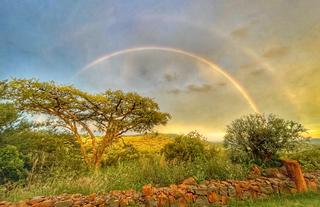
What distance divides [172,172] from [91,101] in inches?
494

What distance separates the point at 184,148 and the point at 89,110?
893 centimetres

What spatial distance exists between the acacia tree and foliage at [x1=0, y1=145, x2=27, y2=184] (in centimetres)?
640

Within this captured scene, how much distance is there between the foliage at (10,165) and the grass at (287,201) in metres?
9.44

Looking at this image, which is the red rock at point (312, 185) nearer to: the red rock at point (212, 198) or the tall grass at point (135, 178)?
the tall grass at point (135, 178)

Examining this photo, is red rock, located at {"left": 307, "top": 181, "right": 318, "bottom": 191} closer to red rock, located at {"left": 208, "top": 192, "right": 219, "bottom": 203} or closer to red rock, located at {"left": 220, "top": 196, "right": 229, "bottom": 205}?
red rock, located at {"left": 220, "top": 196, "right": 229, "bottom": 205}

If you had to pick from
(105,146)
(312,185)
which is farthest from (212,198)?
(105,146)

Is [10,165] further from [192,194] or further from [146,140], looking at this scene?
[146,140]

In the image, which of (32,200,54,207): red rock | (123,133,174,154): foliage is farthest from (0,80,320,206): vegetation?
(32,200,54,207): red rock

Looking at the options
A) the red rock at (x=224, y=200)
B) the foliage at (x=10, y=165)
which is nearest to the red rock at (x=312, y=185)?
the red rock at (x=224, y=200)

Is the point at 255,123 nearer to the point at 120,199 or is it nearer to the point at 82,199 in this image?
the point at 120,199

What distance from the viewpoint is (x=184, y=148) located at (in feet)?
52.3

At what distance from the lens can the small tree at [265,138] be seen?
11102 mm

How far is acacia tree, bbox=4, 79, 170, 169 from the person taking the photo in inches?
767

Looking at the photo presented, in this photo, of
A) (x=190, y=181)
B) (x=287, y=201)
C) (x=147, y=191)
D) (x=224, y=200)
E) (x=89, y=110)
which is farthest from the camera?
(x=89, y=110)
